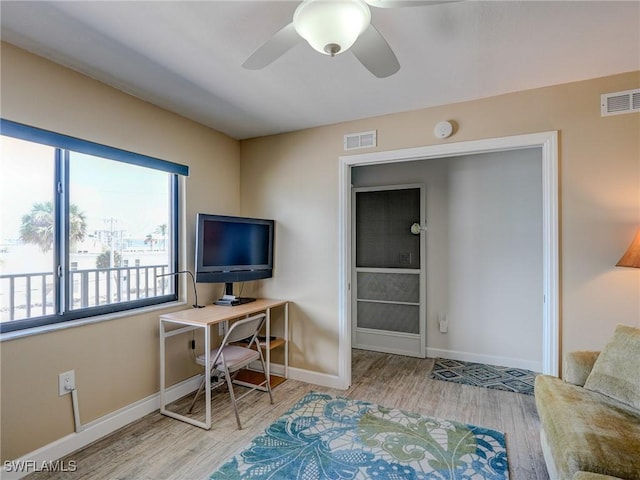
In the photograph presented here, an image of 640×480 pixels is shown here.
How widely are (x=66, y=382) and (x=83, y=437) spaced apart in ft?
1.29

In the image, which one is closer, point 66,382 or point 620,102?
point 66,382

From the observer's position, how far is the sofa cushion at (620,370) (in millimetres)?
1717

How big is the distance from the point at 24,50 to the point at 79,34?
0.44 m

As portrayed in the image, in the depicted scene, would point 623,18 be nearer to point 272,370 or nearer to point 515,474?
point 515,474

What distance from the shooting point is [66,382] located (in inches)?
83.0

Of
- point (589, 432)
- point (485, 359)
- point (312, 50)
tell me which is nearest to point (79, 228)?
point (312, 50)

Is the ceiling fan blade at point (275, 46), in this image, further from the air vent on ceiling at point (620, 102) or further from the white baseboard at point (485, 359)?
the white baseboard at point (485, 359)

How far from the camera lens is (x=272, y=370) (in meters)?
3.45

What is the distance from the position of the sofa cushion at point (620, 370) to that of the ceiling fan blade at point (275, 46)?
2.31 metres

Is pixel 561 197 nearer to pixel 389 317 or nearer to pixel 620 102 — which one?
pixel 620 102

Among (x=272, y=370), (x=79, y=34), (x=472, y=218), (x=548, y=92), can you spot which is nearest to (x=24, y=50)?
(x=79, y=34)

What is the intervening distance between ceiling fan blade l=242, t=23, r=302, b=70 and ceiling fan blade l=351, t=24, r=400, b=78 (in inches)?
10.9

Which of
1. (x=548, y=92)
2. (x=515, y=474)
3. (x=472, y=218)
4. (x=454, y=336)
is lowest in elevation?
(x=515, y=474)

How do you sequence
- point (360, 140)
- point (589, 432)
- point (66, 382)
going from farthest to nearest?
point (360, 140), point (66, 382), point (589, 432)
